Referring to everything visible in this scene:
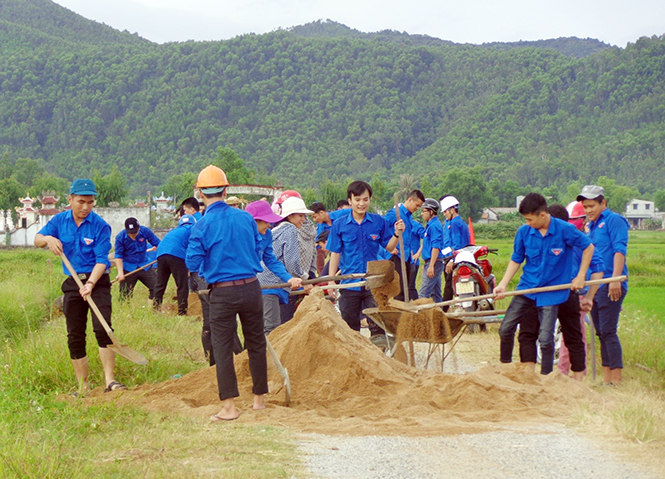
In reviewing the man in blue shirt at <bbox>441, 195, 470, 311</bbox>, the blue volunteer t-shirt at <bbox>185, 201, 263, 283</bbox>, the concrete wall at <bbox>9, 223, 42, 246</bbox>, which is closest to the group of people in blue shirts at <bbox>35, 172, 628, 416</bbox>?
the blue volunteer t-shirt at <bbox>185, 201, 263, 283</bbox>

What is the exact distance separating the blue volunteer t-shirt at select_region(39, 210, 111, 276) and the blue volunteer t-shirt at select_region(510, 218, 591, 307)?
3637 millimetres

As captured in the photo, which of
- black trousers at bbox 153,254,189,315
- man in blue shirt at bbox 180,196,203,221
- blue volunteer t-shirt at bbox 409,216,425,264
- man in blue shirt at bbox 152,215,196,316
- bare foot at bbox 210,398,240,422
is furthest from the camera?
man in blue shirt at bbox 180,196,203,221

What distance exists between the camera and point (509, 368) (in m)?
7.35

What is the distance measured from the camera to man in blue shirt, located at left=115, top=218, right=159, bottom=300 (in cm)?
1257

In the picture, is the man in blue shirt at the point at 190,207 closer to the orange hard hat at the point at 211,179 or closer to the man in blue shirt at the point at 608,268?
the orange hard hat at the point at 211,179

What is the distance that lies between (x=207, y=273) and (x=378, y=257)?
2.91 metres

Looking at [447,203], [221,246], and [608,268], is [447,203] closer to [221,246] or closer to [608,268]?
[608,268]

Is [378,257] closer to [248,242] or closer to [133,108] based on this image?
[248,242]

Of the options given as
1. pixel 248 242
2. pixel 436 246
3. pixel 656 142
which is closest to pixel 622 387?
pixel 248 242

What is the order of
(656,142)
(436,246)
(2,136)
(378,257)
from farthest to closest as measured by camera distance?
(2,136)
(656,142)
(436,246)
(378,257)

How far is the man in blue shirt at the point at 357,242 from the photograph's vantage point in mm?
8805

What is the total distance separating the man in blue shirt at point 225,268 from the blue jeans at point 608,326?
332cm

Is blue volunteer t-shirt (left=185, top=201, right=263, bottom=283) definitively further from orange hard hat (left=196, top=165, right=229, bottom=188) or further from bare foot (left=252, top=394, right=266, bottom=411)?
bare foot (left=252, top=394, right=266, bottom=411)

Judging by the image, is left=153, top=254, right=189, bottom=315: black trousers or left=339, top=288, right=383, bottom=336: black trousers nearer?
left=339, top=288, right=383, bottom=336: black trousers
